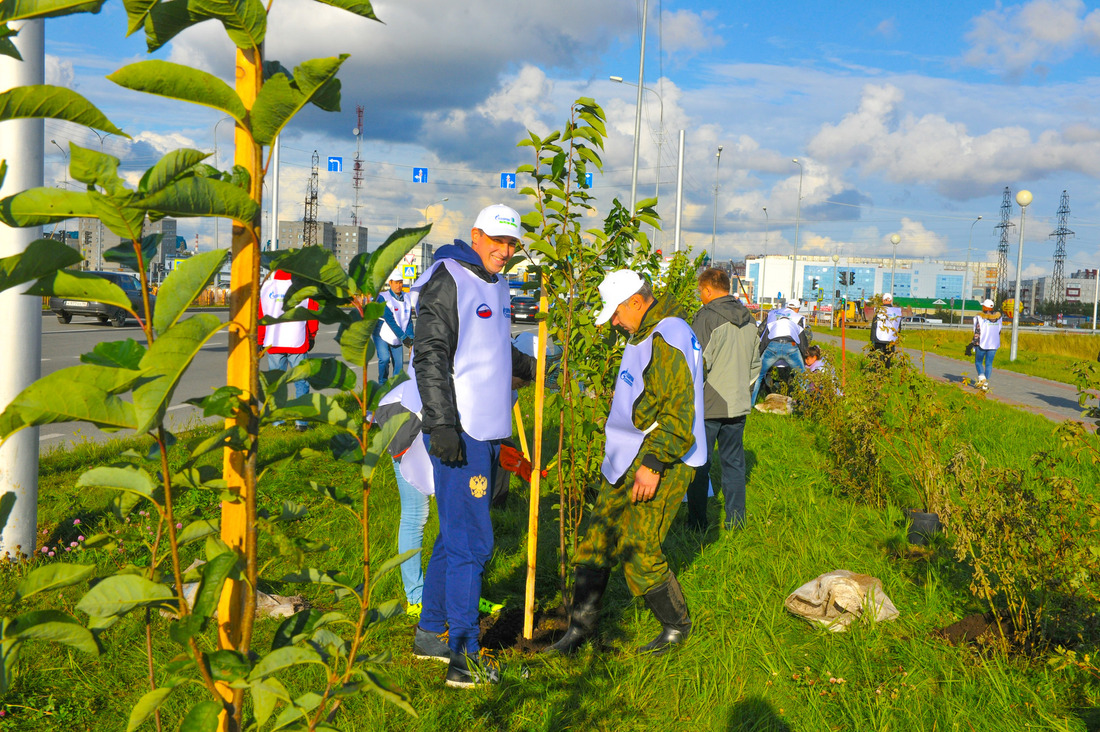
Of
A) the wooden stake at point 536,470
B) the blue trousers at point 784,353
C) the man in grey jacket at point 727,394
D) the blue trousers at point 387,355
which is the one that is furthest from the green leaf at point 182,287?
the blue trousers at point 784,353

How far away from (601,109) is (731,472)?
3212mm

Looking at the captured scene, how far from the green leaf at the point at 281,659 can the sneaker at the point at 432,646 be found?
2505 mm

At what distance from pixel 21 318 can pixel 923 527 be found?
5.50 meters

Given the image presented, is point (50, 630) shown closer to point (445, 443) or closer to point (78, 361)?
point (445, 443)

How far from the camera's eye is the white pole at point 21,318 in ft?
12.7

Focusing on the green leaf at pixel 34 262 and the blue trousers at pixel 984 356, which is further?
the blue trousers at pixel 984 356

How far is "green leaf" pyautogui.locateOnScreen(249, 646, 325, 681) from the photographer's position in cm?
111

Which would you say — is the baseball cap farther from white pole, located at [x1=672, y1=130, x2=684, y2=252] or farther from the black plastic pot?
white pole, located at [x1=672, y1=130, x2=684, y2=252]

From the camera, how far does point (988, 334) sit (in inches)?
548

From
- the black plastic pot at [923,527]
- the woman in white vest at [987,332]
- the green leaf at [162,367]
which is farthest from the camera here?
the woman in white vest at [987,332]

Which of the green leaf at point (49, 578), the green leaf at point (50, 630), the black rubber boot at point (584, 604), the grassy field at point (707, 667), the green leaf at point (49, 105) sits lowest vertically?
the grassy field at point (707, 667)

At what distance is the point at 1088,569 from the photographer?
3.29 m

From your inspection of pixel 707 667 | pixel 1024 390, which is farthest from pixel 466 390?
pixel 1024 390

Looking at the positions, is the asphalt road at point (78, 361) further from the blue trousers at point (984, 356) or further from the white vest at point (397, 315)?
the blue trousers at point (984, 356)
